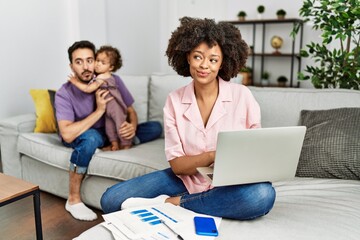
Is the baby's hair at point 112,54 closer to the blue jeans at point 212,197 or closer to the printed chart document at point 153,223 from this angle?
the blue jeans at point 212,197

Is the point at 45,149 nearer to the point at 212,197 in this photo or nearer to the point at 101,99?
the point at 101,99

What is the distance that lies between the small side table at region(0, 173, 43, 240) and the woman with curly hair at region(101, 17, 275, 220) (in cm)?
31

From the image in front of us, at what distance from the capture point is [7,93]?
2.95 metres

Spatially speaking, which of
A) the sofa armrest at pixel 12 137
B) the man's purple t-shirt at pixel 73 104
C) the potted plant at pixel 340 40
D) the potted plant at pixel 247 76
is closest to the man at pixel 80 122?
the man's purple t-shirt at pixel 73 104

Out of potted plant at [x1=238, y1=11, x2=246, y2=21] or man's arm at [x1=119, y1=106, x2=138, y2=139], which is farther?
potted plant at [x1=238, y1=11, x2=246, y2=21]

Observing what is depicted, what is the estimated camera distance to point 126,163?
2.02m

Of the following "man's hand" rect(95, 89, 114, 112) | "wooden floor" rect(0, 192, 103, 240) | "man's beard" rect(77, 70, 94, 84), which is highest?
"man's beard" rect(77, 70, 94, 84)

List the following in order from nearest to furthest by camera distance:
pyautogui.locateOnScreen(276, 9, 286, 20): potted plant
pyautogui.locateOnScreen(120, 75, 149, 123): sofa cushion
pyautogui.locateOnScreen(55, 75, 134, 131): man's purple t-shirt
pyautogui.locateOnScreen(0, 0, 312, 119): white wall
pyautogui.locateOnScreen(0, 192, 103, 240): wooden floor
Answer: pyautogui.locateOnScreen(0, 192, 103, 240): wooden floor, pyautogui.locateOnScreen(55, 75, 134, 131): man's purple t-shirt, pyautogui.locateOnScreen(120, 75, 149, 123): sofa cushion, pyautogui.locateOnScreen(0, 0, 312, 119): white wall, pyautogui.locateOnScreen(276, 9, 286, 20): potted plant

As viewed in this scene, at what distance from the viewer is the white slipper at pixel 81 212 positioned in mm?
2084

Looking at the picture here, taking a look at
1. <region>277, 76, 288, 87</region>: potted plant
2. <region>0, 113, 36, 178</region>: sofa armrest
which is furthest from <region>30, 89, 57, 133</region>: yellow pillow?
<region>277, 76, 288, 87</region>: potted plant

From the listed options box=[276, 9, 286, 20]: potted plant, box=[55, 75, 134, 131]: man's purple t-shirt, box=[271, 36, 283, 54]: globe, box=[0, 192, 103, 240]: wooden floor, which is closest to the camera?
box=[0, 192, 103, 240]: wooden floor

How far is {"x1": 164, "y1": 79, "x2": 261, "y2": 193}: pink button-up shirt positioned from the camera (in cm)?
151

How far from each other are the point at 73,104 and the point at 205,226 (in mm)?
1324

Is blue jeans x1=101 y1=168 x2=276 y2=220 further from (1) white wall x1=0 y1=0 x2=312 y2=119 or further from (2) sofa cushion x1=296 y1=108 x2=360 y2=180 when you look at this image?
(1) white wall x1=0 y1=0 x2=312 y2=119
